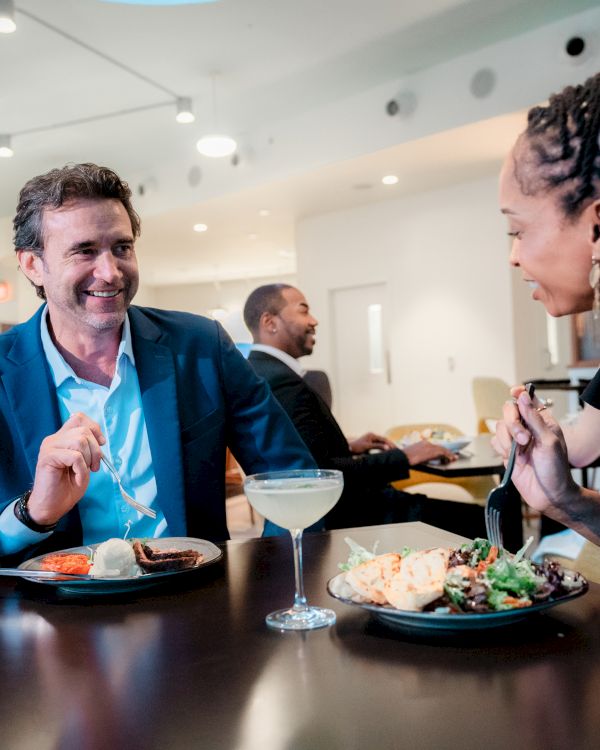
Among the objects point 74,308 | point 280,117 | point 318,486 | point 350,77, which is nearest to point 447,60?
point 350,77

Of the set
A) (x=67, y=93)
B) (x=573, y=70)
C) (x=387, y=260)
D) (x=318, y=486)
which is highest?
(x=67, y=93)

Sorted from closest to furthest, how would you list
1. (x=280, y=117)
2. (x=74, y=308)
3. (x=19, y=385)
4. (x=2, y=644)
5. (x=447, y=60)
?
(x=2, y=644)
(x=19, y=385)
(x=74, y=308)
(x=447, y=60)
(x=280, y=117)

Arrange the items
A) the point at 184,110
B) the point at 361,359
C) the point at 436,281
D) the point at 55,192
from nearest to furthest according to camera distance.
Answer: the point at 55,192, the point at 184,110, the point at 436,281, the point at 361,359

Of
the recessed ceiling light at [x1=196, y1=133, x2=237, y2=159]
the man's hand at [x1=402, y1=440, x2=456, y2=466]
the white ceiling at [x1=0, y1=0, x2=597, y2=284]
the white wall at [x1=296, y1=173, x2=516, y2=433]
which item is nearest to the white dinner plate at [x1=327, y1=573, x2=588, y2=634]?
the man's hand at [x1=402, y1=440, x2=456, y2=466]

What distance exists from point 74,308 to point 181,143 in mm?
6570

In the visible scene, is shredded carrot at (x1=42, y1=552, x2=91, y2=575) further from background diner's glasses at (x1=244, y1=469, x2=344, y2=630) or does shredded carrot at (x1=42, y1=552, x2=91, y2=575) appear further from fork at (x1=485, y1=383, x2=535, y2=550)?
fork at (x1=485, y1=383, x2=535, y2=550)

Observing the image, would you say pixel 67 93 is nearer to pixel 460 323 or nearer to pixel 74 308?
pixel 460 323

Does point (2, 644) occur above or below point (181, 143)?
below

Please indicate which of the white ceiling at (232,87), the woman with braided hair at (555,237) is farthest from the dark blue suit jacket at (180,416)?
the white ceiling at (232,87)

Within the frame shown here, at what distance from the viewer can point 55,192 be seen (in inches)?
61.4

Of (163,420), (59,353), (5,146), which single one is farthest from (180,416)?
(5,146)

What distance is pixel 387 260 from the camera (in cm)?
840

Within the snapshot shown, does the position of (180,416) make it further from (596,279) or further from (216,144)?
(216,144)

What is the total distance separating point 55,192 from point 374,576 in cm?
113
